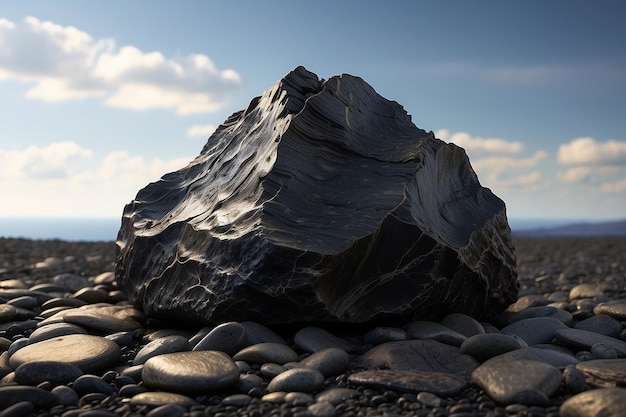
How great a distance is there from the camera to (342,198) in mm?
4430

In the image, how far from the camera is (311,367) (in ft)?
11.2

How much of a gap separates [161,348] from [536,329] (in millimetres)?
2785

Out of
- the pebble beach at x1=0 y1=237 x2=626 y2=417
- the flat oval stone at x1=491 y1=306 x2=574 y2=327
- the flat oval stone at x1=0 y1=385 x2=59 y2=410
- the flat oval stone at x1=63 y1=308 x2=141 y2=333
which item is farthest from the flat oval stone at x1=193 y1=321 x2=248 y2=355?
the flat oval stone at x1=491 y1=306 x2=574 y2=327

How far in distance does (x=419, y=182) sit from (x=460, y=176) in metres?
1.23

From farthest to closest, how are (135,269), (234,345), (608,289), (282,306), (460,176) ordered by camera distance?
(608,289) → (460,176) → (135,269) → (282,306) → (234,345)

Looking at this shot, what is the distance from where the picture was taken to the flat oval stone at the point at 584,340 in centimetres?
409

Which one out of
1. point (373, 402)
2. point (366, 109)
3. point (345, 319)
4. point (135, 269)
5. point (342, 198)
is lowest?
point (373, 402)

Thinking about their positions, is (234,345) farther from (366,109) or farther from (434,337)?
(366,109)

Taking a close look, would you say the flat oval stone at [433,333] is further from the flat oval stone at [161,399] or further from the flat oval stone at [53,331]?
the flat oval stone at [53,331]

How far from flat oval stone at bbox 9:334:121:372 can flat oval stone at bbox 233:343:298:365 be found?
32.7 inches

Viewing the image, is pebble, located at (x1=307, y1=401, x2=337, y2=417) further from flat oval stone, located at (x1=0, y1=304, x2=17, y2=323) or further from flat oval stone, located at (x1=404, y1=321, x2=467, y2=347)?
flat oval stone, located at (x1=0, y1=304, x2=17, y2=323)

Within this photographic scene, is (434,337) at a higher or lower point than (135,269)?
lower

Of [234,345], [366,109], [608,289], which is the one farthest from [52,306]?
[608,289]

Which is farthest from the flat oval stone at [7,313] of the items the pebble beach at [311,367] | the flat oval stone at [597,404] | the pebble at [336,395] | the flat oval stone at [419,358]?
the flat oval stone at [597,404]
